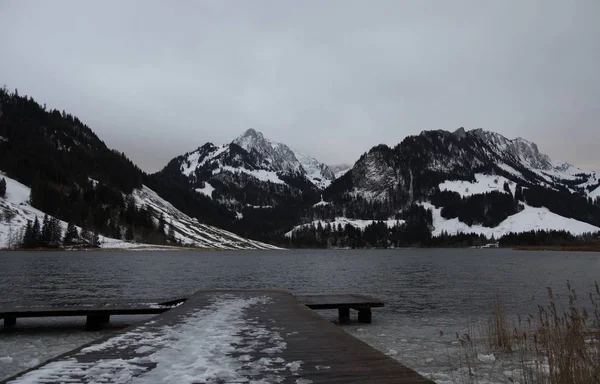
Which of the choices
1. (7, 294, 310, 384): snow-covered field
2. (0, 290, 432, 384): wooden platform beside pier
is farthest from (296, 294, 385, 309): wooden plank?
(7, 294, 310, 384): snow-covered field

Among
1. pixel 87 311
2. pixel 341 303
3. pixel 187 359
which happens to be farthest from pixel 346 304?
pixel 187 359

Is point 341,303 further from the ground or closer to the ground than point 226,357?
closer to the ground

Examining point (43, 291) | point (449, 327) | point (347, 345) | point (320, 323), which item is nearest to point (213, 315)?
point (320, 323)

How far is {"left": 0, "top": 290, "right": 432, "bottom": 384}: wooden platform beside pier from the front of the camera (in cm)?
820

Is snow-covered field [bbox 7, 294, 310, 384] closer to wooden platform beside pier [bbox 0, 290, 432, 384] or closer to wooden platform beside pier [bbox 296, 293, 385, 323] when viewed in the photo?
wooden platform beside pier [bbox 0, 290, 432, 384]

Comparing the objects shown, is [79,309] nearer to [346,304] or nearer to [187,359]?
[346,304]

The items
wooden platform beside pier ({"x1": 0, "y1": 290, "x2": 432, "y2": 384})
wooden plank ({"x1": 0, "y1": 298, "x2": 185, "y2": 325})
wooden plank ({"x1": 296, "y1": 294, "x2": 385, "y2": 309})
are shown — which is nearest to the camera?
wooden platform beside pier ({"x1": 0, "y1": 290, "x2": 432, "y2": 384})

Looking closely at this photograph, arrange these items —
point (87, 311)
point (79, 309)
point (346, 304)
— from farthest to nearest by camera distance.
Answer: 1. point (346, 304)
2. point (79, 309)
3. point (87, 311)

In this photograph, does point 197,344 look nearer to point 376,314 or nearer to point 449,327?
point 449,327

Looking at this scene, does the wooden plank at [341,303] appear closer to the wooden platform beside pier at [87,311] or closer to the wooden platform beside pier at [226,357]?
the wooden platform beside pier at [87,311]

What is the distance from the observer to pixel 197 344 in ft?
38.5

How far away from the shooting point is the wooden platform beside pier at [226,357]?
820 cm

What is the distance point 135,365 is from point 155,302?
20.6m

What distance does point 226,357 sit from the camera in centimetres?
1011
